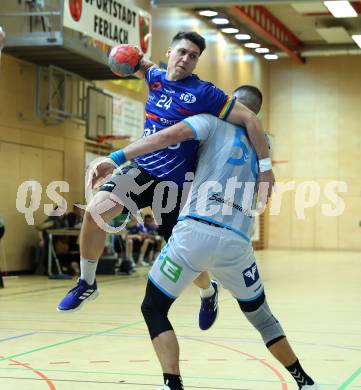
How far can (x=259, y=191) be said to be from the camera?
15.7 ft

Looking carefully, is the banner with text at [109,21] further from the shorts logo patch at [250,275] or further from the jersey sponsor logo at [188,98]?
the shorts logo patch at [250,275]

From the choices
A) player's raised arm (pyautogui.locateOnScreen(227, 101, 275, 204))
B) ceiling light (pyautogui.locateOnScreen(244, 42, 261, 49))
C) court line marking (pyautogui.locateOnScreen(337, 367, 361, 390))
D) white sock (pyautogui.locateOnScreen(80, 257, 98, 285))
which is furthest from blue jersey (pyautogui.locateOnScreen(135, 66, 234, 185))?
ceiling light (pyautogui.locateOnScreen(244, 42, 261, 49))

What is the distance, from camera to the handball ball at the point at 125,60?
5.57 m

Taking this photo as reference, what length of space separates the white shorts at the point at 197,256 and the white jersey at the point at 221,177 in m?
0.07

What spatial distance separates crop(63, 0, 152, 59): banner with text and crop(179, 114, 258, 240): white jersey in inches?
465

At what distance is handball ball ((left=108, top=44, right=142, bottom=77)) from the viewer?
18.3ft

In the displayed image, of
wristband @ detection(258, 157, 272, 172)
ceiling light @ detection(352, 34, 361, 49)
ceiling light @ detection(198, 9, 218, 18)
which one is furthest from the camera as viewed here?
ceiling light @ detection(352, 34, 361, 49)

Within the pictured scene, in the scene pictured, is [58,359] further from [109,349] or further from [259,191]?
[259,191]

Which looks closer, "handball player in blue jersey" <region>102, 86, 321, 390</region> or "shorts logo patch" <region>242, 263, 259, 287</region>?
"handball player in blue jersey" <region>102, 86, 321, 390</region>

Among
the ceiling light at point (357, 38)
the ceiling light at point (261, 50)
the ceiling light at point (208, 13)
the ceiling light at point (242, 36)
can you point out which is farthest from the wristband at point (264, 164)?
the ceiling light at point (261, 50)

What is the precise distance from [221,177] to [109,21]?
13455mm

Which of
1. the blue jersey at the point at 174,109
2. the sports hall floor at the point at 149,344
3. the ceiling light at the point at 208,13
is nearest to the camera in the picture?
the blue jersey at the point at 174,109

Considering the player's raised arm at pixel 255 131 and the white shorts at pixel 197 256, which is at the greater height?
the player's raised arm at pixel 255 131

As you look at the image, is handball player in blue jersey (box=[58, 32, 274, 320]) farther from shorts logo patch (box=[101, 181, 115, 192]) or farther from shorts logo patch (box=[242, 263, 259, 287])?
shorts logo patch (box=[242, 263, 259, 287])
